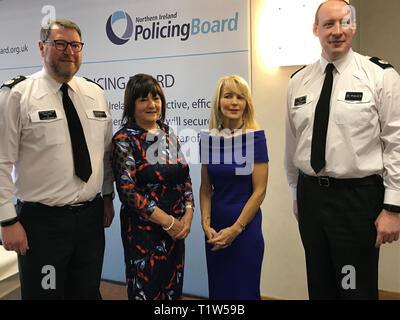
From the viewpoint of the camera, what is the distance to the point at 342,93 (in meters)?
1.88

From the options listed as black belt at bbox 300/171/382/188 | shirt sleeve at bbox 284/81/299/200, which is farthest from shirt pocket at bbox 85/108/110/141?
black belt at bbox 300/171/382/188

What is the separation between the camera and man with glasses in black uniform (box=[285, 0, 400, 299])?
1.79 m

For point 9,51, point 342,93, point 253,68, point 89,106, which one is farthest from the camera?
point 9,51

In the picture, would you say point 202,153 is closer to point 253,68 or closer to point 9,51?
point 253,68

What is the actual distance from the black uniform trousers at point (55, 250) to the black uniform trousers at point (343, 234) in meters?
1.22

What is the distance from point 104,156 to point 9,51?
258 cm

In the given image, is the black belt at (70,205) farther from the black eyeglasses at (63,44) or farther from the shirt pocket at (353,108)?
the shirt pocket at (353,108)

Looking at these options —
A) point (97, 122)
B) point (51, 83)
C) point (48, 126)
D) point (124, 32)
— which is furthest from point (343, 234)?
point (124, 32)

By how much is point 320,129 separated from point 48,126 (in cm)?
141

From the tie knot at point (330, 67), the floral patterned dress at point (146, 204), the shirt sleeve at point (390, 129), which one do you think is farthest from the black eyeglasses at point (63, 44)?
the shirt sleeve at point (390, 129)

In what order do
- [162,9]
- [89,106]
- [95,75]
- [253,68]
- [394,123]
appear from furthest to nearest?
1. [95,75]
2. [162,9]
3. [253,68]
4. [89,106]
5. [394,123]

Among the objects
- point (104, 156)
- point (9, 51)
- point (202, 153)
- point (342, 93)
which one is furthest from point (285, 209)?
point (9, 51)

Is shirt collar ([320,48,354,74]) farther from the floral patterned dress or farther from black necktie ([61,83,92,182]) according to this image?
black necktie ([61,83,92,182])

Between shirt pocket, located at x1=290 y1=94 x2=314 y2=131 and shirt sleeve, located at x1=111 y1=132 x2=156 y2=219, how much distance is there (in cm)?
91
